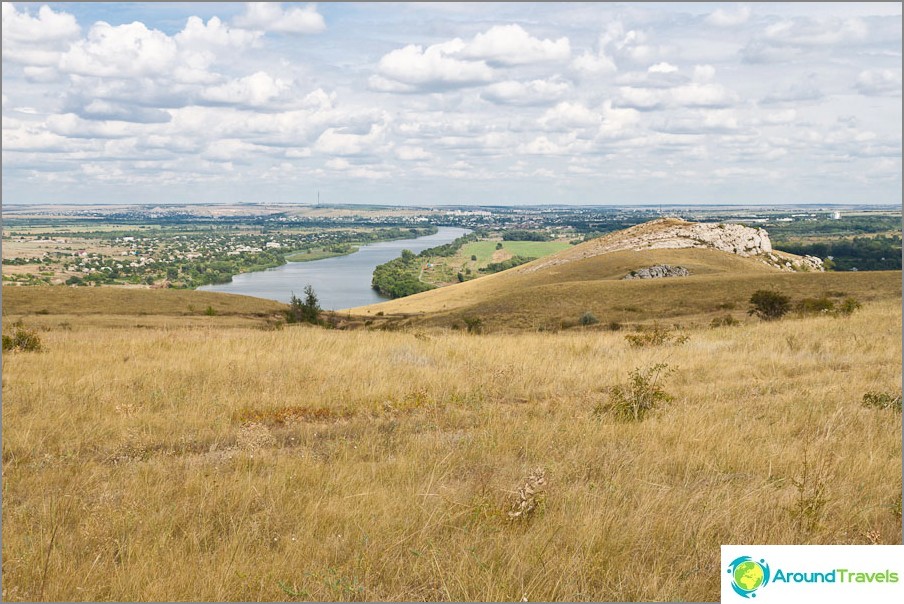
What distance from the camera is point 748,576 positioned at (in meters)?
3.78

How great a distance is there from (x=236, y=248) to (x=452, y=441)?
204614 mm

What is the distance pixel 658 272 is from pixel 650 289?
21.5 m

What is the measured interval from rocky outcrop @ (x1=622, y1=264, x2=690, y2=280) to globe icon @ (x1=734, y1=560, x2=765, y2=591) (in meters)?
77.3

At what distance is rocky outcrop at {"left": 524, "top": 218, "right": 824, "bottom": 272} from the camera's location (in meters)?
102

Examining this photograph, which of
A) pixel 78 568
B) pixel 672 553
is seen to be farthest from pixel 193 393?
pixel 672 553

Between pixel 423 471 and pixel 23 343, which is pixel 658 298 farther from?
pixel 423 471

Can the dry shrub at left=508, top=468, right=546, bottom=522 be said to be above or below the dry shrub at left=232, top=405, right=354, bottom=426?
above

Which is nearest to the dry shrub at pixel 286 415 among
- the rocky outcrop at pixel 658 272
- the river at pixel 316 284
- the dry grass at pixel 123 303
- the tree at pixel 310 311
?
the tree at pixel 310 311

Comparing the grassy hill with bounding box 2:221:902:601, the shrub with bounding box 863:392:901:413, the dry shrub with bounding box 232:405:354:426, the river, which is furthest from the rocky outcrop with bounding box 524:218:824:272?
the dry shrub with bounding box 232:405:354:426

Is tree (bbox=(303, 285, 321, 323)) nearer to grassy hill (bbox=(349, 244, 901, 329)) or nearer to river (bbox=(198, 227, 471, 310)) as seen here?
grassy hill (bbox=(349, 244, 901, 329))

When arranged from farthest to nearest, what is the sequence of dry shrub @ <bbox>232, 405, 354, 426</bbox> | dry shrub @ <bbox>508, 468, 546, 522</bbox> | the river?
the river, dry shrub @ <bbox>232, 405, 354, 426</bbox>, dry shrub @ <bbox>508, 468, 546, 522</bbox>

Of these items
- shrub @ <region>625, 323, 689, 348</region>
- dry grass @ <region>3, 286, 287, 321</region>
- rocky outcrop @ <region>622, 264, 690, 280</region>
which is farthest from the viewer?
rocky outcrop @ <region>622, 264, 690, 280</region>

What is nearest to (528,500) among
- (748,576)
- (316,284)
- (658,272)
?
(748,576)

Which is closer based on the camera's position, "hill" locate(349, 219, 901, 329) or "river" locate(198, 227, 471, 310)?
"hill" locate(349, 219, 901, 329)
